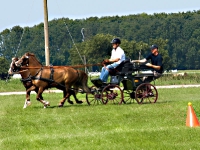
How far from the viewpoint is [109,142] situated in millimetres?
14898

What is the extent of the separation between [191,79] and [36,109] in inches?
1262

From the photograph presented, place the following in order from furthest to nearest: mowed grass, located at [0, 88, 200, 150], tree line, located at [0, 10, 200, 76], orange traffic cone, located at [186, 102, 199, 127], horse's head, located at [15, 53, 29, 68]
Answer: tree line, located at [0, 10, 200, 76], horse's head, located at [15, 53, 29, 68], orange traffic cone, located at [186, 102, 199, 127], mowed grass, located at [0, 88, 200, 150]

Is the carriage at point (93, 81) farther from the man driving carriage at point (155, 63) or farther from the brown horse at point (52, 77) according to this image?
the man driving carriage at point (155, 63)

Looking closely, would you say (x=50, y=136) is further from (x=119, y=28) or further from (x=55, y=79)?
(x=119, y=28)

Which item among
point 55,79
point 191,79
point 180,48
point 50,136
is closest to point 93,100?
point 55,79

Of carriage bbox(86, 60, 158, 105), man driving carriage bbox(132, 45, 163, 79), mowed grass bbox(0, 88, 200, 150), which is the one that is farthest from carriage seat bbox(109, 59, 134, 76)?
mowed grass bbox(0, 88, 200, 150)

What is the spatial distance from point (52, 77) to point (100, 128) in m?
6.07

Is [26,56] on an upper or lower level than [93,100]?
upper

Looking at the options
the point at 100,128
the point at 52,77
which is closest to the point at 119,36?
the point at 52,77

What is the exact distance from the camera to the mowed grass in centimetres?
1485

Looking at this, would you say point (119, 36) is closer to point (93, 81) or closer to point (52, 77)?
point (52, 77)

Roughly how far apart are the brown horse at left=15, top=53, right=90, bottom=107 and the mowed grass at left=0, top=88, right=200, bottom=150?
67 cm

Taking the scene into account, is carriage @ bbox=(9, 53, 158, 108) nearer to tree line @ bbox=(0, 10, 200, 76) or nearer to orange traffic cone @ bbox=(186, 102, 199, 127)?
orange traffic cone @ bbox=(186, 102, 199, 127)

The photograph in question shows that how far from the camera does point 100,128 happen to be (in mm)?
18219
